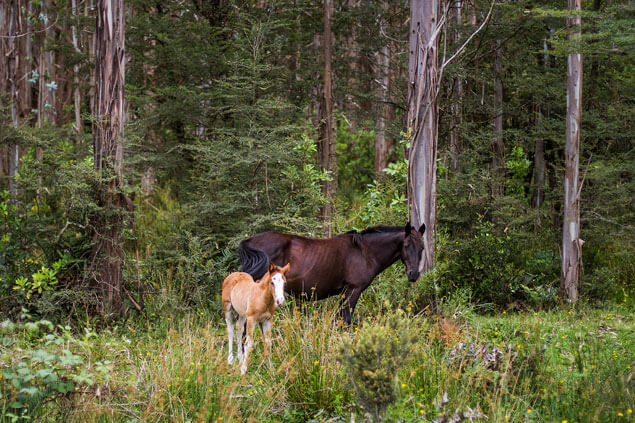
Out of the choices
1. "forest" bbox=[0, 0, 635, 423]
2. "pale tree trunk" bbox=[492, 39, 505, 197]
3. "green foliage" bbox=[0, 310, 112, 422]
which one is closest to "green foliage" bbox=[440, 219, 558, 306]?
"forest" bbox=[0, 0, 635, 423]

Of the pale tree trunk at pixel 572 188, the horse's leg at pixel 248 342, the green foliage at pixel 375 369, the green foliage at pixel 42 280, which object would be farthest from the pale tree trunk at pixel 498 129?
the green foliage at pixel 375 369

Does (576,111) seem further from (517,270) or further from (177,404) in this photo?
(177,404)

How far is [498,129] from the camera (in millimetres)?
14266

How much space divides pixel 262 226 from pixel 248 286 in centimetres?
462

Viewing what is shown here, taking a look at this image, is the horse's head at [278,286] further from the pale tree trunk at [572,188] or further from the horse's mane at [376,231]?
the pale tree trunk at [572,188]

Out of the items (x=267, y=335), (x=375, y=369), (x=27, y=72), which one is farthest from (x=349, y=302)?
(x=27, y=72)

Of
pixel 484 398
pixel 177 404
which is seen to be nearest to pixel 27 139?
pixel 177 404

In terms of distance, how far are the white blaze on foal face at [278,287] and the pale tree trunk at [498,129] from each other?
30.3 ft

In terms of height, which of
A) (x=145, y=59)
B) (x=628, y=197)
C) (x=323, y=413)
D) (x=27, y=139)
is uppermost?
(x=145, y=59)

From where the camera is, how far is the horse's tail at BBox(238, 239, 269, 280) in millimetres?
6868

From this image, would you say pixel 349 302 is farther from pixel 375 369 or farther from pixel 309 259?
pixel 375 369

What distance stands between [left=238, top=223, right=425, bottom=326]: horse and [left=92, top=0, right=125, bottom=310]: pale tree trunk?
7.61 feet

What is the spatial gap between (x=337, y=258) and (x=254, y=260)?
149 cm

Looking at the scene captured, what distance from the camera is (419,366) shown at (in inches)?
221
